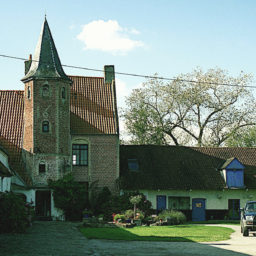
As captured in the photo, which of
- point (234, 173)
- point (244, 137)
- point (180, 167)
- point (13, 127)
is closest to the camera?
point (13, 127)

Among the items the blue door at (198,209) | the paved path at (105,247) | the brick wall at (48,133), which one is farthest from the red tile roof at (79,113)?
the paved path at (105,247)

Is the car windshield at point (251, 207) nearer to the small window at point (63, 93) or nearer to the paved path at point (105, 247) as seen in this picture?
the paved path at point (105, 247)

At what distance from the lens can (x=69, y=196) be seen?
35719 millimetres

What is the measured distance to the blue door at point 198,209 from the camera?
39625 mm

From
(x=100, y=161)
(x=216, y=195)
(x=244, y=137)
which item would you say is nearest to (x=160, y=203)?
(x=216, y=195)

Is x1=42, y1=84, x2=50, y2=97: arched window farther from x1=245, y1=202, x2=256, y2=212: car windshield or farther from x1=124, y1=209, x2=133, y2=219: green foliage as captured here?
x1=245, y1=202, x2=256, y2=212: car windshield

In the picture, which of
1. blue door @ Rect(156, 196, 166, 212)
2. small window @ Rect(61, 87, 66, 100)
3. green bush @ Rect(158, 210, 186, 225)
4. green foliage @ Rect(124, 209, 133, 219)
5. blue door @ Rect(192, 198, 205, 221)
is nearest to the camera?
green bush @ Rect(158, 210, 186, 225)

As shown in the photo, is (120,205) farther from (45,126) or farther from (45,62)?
(45,62)

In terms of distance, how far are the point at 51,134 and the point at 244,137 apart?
80.8ft

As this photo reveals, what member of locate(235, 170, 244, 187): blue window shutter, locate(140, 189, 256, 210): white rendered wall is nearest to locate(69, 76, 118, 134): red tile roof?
locate(140, 189, 256, 210): white rendered wall

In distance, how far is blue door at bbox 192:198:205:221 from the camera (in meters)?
39.6

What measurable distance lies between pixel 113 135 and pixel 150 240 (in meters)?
17.6

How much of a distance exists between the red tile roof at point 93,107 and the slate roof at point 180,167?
11.2 ft

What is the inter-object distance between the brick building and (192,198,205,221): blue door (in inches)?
253
